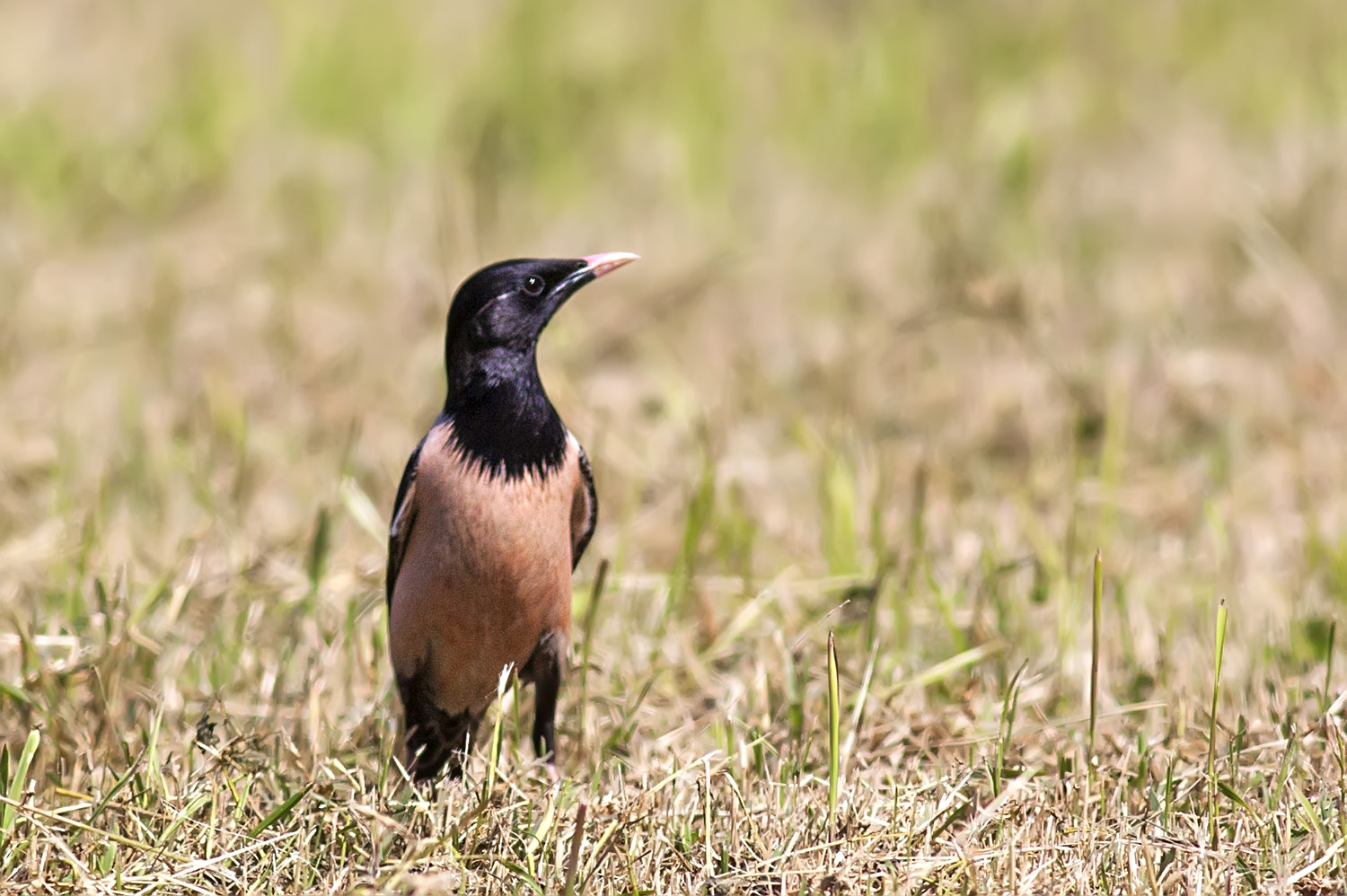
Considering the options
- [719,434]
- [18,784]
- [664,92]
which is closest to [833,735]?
[18,784]

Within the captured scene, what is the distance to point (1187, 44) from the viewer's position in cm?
1071

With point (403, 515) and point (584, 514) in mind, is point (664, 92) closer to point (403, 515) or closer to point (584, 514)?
point (584, 514)

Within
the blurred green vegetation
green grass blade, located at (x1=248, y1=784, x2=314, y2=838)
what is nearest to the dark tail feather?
green grass blade, located at (x1=248, y1=784, x2=314, y2=838)

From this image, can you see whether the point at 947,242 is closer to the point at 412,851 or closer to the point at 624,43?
the point at 624,43

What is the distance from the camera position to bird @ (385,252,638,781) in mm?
4168

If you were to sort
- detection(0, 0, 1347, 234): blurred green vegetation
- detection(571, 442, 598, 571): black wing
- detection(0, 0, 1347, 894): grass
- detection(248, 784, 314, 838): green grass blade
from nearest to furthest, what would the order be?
detection(248, 784, 314, 838): green grass blade
detection(0, 0, 1347, 894): grass
detection(571, 442, 598, 571): black wing
detection(0, 0, 1347, 234): blurred green vegetation

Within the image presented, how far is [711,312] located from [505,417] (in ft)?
12.7

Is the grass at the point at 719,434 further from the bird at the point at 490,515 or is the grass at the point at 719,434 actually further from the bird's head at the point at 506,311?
the bird's head at the point at 506,311

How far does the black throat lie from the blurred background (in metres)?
0.83

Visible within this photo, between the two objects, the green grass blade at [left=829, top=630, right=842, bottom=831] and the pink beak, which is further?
the pink beak

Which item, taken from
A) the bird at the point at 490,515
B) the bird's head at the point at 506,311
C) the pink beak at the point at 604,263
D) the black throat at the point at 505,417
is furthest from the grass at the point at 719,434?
the pink beak at the point at 604,263

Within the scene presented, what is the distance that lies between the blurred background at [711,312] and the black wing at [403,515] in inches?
17.8

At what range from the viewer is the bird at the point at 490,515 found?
13.7 feet

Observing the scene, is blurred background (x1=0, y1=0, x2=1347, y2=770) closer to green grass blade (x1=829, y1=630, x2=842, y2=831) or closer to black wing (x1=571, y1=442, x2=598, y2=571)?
black wing (x1=571, y1=442, x2=598, y2=571)
